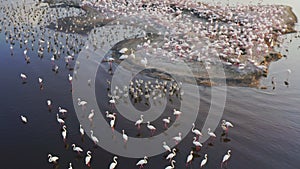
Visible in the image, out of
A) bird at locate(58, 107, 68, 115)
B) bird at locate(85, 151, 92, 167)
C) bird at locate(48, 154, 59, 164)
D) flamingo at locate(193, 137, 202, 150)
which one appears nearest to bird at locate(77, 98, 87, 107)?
bird at locate(58, 107, 68, 115)

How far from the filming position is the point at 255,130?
22.8 meters

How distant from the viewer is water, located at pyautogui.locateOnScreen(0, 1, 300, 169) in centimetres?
1919

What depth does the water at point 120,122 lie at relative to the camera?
19188 millimetres

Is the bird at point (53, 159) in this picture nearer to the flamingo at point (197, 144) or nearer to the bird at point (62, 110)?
the bird at point (62, 110)

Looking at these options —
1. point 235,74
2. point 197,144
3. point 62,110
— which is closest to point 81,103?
point 62,110

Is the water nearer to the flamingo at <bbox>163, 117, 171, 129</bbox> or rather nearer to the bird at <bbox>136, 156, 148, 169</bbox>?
the bird at <bbox>136, 156, 148, 169</bbox>

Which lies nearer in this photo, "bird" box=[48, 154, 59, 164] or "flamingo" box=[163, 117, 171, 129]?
"bird" box=[48, 154, 59, 164]

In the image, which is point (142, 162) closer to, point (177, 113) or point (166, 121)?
point (166, 121)

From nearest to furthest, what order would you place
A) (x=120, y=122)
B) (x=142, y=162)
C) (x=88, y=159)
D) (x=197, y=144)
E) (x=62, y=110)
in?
(x=88, y=159) < (x=142, y=162) < (x=197, y=144) < (x=62, y=110) < (x=120, y=122)

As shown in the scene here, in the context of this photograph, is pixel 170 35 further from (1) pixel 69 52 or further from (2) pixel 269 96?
(2) pixel 269 96

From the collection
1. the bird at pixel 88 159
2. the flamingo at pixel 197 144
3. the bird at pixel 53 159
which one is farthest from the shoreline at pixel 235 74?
the bird at pixel 53 159

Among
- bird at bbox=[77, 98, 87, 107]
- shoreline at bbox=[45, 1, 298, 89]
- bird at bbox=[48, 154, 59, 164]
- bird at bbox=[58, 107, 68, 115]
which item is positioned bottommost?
bird at bbox=[48, 154, 59, 164]

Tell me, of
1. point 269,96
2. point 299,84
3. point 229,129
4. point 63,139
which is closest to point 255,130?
point 229,129

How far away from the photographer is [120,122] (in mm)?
22703
